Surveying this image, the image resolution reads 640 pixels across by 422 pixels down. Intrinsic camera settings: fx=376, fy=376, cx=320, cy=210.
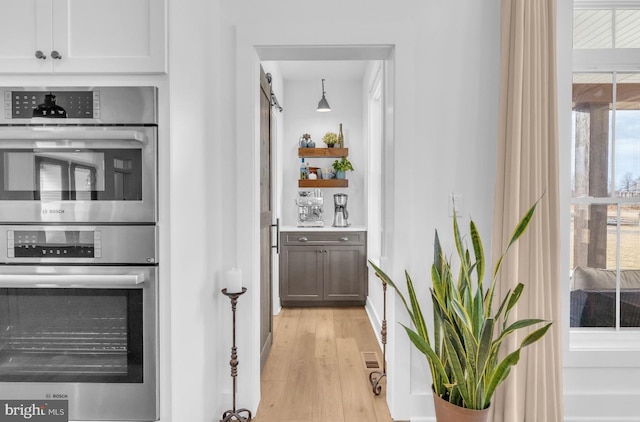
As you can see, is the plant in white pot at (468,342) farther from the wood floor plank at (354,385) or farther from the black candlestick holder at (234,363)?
the black candlestick holder at (234,363)

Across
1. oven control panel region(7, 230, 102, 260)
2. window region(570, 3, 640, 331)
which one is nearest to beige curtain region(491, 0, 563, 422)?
window region(570, 3, 640, 331)

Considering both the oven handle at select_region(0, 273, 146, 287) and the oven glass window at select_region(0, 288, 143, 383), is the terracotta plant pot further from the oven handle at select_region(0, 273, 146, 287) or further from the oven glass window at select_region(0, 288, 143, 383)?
the oven handle at select_region(0, 273, 146, 287)

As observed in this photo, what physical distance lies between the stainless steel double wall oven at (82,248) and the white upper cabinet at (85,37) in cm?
11

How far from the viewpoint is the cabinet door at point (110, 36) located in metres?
1.55

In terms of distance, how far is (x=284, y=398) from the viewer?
8.01ft

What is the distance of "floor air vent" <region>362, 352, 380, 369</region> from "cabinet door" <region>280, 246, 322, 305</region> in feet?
4.41

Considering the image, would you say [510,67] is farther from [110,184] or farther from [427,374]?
[110,184]

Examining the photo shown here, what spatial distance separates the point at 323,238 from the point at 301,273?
484 mm

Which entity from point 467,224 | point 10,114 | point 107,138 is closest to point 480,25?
point 467,224

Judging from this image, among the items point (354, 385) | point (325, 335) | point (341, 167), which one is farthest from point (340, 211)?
point (354, 385)

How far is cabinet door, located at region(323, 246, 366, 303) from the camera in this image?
4402 mm

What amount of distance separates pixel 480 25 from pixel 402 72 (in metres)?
0.52

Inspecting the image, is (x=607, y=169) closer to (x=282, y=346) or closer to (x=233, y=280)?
(x=233, y=280)

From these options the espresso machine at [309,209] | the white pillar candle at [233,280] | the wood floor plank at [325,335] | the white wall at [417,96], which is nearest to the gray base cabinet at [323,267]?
the wood floor plank at [325,335]
